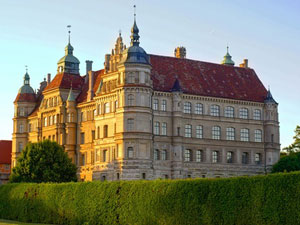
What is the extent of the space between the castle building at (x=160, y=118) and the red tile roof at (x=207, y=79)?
0.20m

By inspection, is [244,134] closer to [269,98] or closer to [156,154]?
[269,98]

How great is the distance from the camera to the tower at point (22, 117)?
11381cm

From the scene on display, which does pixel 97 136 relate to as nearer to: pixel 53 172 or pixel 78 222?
pixel 53 172

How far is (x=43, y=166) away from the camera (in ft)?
269

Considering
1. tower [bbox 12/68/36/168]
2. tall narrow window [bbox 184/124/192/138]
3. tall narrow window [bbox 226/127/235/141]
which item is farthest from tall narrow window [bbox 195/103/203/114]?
tower [bbox 12/68/36/168]

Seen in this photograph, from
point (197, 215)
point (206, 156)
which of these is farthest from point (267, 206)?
point (206, 156)

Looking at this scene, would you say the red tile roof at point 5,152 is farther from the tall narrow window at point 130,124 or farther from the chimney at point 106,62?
the tall narrow window at point 130,124

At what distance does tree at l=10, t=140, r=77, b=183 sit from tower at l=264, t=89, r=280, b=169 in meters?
29.6

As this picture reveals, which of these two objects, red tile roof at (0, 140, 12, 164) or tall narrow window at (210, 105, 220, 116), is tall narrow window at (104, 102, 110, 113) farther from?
red tile roof at (0, 140, 12, 164)

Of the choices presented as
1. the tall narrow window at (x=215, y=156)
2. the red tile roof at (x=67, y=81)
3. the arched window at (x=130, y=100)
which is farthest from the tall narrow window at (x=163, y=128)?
the red tile roof at (x=67, y=81)

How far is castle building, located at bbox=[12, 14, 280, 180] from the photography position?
82812 mm

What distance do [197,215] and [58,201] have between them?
1842 centimetres

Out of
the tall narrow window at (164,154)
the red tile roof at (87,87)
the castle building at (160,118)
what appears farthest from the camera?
the red tile roof at (87,87)

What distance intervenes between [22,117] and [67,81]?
15636 mm
